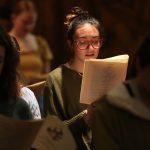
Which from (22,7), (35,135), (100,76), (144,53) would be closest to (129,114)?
(144,53)

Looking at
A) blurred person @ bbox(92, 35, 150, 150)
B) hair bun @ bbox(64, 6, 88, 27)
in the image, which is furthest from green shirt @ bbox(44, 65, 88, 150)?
blurred person @ bbox(92, 35, 150, 150)

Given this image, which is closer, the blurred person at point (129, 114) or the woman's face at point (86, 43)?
the blurred person at point (129, 114)

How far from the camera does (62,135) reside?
246cm

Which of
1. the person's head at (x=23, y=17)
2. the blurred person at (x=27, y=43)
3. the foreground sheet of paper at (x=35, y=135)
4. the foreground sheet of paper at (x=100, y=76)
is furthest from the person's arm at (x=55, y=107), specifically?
the person's head at (x=23, y=17)

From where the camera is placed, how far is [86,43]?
10.9 ft

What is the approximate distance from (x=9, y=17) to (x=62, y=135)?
3422 mm

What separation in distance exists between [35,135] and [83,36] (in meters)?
0.91

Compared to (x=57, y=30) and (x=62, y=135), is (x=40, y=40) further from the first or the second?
(x=62, y=135)

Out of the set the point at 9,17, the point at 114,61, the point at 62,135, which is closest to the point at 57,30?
the point at 9,17

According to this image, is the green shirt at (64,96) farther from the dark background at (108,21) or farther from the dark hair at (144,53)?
the dark background at (108,21)

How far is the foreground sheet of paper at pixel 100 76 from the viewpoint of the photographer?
2969 millimetres

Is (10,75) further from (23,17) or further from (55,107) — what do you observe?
(23,17)

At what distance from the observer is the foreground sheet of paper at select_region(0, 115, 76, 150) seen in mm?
2461

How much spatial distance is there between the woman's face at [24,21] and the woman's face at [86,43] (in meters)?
2.24
